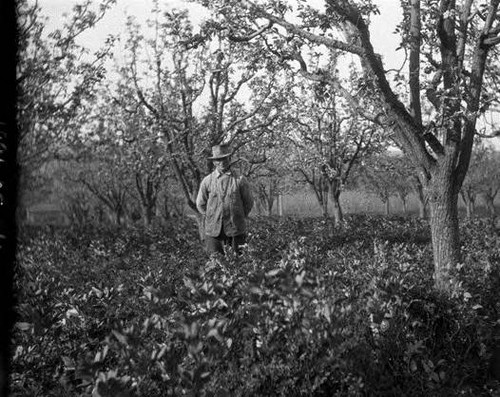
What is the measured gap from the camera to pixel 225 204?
6.96 meters

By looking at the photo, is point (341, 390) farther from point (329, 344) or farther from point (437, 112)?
point (437, 112)

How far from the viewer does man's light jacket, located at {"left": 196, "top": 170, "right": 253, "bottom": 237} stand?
6.94 m

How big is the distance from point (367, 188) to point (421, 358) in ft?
138

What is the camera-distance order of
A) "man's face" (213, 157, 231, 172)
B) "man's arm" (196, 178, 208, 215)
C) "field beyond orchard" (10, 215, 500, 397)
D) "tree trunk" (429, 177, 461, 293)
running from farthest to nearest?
"man's arm" (196, 178, 208, 215) < "man's face" (213, 157, 231, 172) < "tree trunk" (429, 177, 461, 293) < "field beyond orchard" (10, 215, 500, 397)

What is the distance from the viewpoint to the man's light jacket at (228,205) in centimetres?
694

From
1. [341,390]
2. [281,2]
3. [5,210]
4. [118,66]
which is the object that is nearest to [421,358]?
[341,390]

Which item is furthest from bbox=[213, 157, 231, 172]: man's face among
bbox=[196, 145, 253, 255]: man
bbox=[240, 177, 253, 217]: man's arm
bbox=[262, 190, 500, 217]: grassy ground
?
bbox=[262, 190, 500, 217]: grassy ground

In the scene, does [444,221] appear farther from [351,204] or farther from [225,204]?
[351,204]

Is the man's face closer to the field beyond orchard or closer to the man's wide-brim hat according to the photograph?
the man's wide-brim hat

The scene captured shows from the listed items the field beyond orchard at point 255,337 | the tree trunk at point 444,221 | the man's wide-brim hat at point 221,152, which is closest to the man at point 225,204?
the man's wide-brim hat at point 221,152

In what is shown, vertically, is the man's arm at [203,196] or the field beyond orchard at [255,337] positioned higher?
the man's arm at [203,196]

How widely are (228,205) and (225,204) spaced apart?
39mm

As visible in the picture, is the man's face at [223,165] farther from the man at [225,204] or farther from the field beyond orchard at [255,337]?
the field beyond orchard at [255,337]

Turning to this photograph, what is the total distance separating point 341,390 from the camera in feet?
9.62
